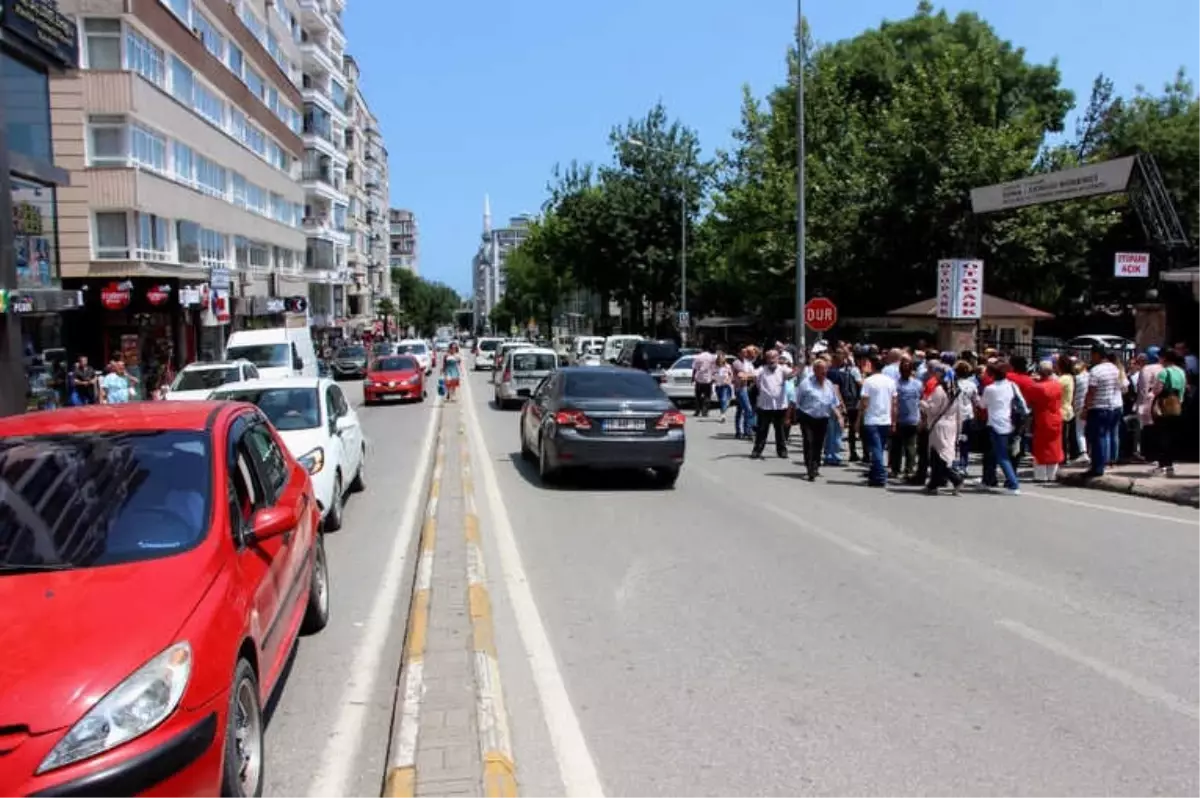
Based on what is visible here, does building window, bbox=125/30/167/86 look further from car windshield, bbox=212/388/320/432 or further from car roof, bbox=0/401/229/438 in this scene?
car roof, bbox=0/401/229/438

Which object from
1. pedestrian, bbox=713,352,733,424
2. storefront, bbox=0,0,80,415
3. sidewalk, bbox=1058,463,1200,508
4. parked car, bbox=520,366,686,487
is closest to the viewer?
sidewalk, bbox=1058,463,1200,508

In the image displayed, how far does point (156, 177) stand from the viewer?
33625mm

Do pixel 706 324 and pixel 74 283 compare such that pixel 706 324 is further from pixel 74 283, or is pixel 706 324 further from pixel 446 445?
pixel 446 445

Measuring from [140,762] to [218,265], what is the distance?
40.5m

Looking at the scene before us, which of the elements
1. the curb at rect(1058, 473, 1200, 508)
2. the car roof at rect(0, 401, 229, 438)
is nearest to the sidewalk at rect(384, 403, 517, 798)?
the car roof at rect(0, 401, 229, 438)

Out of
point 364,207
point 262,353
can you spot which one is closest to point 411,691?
point 262,353

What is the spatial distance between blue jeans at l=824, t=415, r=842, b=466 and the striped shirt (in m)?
3.77

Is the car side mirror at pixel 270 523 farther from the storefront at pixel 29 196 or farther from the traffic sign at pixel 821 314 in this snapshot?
the traffic sign at pixel 821 314

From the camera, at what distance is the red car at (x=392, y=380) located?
100 feet

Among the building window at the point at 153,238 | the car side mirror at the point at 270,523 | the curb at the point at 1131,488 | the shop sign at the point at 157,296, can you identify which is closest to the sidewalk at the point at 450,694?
the car side mirror at the point at 270,523

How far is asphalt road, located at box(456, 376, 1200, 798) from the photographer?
4410 millimetres

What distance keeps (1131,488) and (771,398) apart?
537 cm

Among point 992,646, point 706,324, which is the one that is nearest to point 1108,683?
point 992,646

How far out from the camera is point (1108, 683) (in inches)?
216
